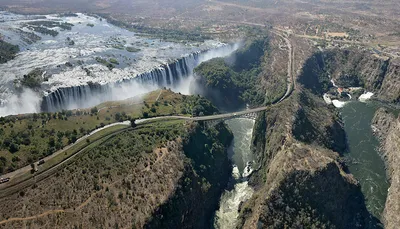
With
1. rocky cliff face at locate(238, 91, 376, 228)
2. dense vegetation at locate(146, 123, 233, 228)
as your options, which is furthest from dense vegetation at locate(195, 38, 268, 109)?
rocky cliff face at locate(238, 91, 376, 228)

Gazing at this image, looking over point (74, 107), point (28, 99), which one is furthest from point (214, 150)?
point (28, 99)

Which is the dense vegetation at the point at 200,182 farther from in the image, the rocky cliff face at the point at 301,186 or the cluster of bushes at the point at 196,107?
the rocky cliff face at the point at 301,186

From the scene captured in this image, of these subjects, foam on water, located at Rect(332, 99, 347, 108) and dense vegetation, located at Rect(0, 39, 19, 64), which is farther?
dense vegetation, located at Rect(0, 39, 19, 64)

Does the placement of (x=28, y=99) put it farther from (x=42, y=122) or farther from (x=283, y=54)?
(x=283, y=54)

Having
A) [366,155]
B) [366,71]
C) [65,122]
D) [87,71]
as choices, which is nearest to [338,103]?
[366,71]

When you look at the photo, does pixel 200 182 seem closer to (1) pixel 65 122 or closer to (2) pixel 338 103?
(1) pixel 65 122

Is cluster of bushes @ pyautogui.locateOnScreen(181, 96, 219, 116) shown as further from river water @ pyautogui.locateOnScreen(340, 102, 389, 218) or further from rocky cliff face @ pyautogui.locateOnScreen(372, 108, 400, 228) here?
rocky cliff face @ pyautogui.locateOnScreen(372, 108, 400, 228)

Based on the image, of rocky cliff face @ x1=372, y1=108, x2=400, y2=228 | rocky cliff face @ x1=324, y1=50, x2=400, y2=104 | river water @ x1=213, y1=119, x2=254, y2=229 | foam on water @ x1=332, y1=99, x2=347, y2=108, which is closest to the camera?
rocky cliff face @ x1=372, y1=108, x2=400, y2=228
